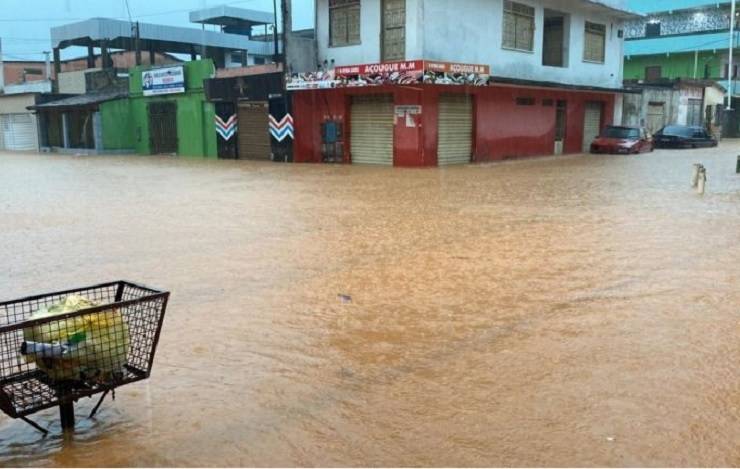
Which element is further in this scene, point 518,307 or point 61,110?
point 61,110

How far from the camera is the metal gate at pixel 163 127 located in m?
30.5

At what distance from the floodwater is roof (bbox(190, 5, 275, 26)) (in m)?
33.6

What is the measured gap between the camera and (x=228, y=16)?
43.2 m

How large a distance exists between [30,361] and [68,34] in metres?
40.9

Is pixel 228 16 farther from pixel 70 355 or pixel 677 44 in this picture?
pixel 70 355

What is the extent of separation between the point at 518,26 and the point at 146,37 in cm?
2337

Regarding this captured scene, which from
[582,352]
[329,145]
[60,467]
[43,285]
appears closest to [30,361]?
[60,467]

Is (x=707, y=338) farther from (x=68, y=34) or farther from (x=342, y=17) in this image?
(x=68, y=34)

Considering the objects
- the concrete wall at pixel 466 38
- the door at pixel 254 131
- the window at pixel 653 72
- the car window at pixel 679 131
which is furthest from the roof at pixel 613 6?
the window at pixel 653 72

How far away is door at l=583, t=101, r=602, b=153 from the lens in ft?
97.7

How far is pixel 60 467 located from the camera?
3.30m

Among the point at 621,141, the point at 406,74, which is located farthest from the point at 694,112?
the point at 406,74

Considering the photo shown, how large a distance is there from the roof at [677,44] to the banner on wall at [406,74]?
31.8 m

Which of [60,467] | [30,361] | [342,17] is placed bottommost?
[60,467]
